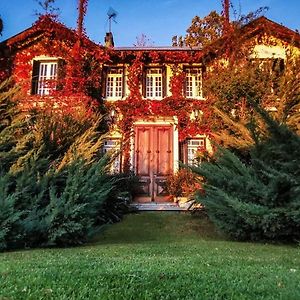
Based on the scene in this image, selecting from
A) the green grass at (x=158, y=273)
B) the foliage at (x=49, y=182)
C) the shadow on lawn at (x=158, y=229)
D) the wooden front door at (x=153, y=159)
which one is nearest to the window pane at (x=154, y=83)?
the wooden front door at (x=153, y=159)

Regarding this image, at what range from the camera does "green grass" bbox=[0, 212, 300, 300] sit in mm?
4457

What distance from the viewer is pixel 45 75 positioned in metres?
17.6

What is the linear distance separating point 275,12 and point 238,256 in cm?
1361

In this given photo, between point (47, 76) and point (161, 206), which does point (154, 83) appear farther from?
point (161, 206)

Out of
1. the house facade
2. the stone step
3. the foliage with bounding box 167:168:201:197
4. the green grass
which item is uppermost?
the house facade

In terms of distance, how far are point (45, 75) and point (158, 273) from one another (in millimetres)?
14179

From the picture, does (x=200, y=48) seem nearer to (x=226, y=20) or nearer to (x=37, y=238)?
(x=226, y=20)

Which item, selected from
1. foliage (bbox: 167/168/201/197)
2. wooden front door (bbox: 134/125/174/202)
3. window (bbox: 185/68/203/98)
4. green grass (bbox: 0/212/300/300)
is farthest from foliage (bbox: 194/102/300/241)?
window (bbox: 185/68/203/98)

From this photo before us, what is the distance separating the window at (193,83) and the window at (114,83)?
291 centimetres

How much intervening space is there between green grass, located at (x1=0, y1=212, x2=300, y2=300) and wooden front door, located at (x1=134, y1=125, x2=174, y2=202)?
737 centimetres

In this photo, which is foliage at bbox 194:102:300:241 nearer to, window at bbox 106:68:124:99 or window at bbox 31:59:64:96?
window at bbox 106:68:124:99

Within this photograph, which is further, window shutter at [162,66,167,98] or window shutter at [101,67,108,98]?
window shutter at [162,66,167,98]

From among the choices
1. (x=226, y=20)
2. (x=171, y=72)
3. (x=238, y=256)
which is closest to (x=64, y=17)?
(x=171, y=72)

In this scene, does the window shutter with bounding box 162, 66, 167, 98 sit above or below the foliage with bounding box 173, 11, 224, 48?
below
